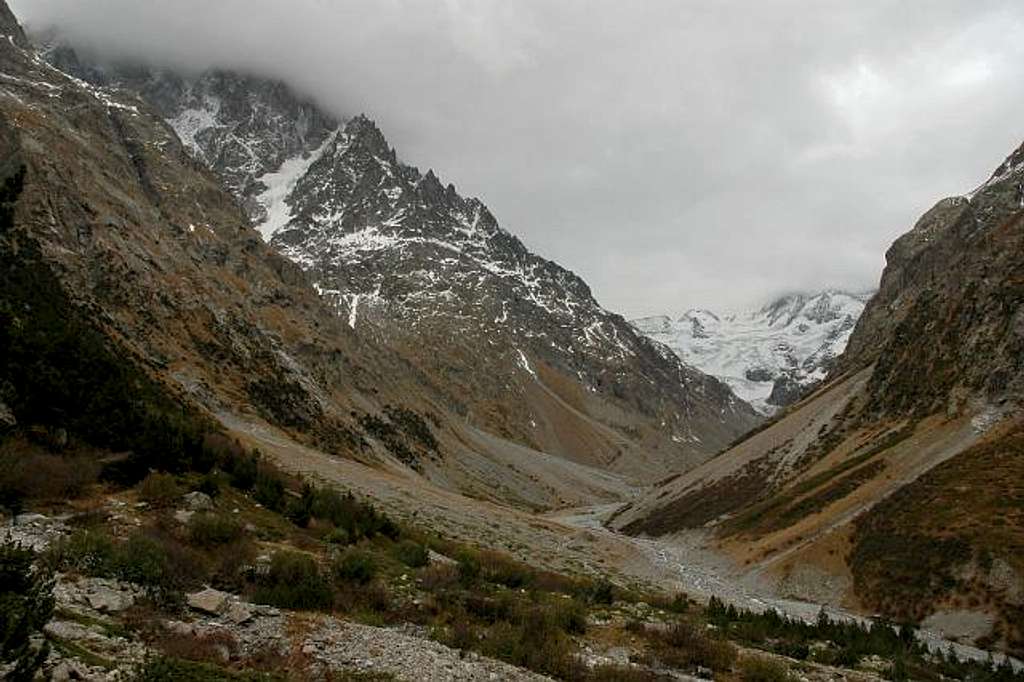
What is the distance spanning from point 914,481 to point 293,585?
196 feet

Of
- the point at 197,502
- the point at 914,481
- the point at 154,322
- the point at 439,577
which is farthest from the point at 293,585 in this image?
the point at 154,322

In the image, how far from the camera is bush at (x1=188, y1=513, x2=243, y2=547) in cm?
2261

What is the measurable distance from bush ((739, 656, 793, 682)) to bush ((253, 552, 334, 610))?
10516 millimetres

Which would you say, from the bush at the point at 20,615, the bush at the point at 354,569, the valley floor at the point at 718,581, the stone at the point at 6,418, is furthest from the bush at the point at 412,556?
the valley floor at the point at 718,581

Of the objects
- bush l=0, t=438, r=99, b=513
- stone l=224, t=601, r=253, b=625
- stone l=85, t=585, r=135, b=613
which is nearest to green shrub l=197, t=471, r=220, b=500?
bush l=0, t=438, r=99, b=513

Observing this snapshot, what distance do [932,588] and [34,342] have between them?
50770mm

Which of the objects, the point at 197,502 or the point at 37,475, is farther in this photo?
the point at 197,502

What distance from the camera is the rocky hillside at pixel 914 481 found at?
1987 inches

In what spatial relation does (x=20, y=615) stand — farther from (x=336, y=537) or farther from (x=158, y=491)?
(x=336, y=537)

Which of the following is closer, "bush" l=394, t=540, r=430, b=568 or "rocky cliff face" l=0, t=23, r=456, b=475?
"bush" l=394, t=540, r=430, b=568

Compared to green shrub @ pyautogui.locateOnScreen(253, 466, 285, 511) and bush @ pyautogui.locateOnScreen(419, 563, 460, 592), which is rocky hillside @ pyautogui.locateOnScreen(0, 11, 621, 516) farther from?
bush @ pyautogui.locateOnScreen(419, 563, 460, 592)

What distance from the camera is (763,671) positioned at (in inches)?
811

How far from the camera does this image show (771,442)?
12800 cm

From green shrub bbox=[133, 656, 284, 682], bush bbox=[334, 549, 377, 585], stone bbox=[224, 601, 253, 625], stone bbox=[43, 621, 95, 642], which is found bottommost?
stone bbox=[43, 621, 95, 642]
